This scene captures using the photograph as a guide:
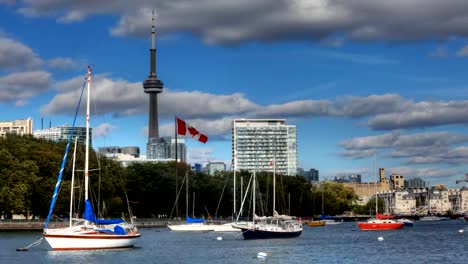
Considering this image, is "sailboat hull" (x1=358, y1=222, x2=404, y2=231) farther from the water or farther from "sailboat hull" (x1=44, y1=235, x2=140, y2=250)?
"sailboat hull" (x1=44, y1=235, x2=140, y2=250)

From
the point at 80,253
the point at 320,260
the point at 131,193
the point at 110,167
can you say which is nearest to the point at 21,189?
the point at 110,167

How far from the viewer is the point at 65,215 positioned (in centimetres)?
14900

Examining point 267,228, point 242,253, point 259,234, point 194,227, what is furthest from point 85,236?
point 194,227

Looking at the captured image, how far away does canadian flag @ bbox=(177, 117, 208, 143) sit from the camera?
15500 centimetres

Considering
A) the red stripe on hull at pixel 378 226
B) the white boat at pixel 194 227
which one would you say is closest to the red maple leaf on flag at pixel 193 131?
the white boat at pixel 194 227

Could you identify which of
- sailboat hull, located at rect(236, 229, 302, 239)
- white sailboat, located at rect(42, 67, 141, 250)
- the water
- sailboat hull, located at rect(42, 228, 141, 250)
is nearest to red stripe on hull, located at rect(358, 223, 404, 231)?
the water

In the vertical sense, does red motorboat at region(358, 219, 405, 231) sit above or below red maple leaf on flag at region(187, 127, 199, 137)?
below

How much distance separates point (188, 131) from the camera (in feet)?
510

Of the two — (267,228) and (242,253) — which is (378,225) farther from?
(242,253)

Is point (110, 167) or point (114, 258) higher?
point (110, 167)

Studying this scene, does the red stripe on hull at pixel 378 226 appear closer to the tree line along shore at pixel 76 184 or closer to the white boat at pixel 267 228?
the tree line along shore at pixel 76 184

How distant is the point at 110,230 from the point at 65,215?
69.3m

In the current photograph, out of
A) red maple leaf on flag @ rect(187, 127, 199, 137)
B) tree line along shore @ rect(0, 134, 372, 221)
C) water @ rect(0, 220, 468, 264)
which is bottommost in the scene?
water @ rect(0, 220, 468, 264)

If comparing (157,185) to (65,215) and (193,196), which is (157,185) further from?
(65,215)
